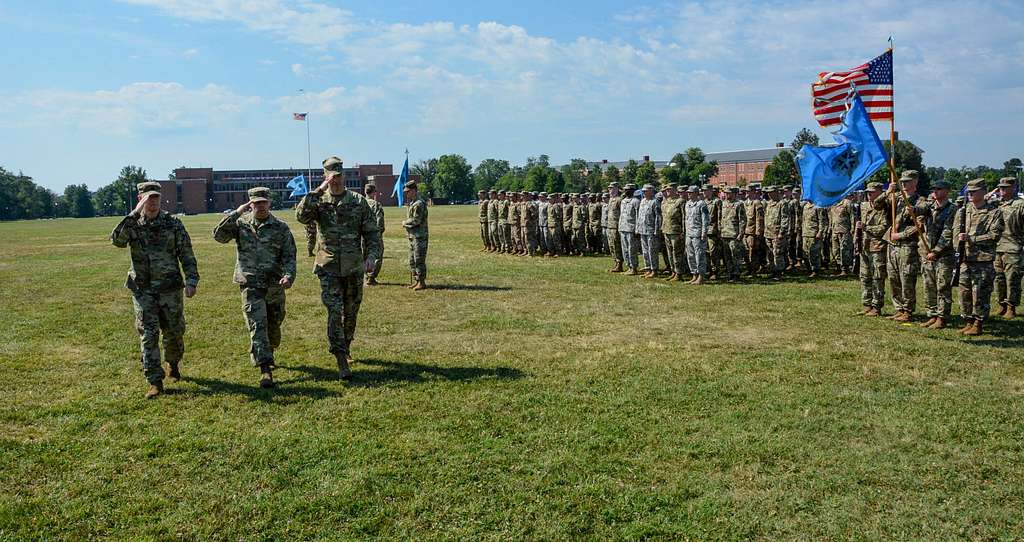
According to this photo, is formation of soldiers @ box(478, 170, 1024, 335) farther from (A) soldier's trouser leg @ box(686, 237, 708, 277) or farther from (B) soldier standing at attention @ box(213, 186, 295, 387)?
(B) soldier standing at attention @ box(213, 186, 295, 387)

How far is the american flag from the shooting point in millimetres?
9906

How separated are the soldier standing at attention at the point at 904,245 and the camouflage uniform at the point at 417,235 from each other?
827 cm

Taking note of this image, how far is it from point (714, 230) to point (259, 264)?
1111 centimetres

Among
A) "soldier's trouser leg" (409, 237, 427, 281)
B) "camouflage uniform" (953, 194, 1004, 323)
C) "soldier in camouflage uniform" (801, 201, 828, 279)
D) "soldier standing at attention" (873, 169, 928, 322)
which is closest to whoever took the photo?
"camouflage uniform" (953, 194, 1004, 323)

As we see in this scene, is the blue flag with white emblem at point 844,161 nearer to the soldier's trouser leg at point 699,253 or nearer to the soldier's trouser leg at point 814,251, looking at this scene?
the soldier's trouser leg at point 699,253

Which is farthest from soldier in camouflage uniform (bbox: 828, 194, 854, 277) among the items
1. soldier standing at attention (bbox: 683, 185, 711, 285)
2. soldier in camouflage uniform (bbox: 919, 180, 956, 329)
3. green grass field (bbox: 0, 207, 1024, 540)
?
soldier in camouflage uniform (bbox: 919, 180, 956, 329)

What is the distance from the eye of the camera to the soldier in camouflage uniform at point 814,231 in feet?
52.6

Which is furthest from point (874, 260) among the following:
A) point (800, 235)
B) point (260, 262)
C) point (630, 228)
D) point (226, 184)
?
point (226, 184)

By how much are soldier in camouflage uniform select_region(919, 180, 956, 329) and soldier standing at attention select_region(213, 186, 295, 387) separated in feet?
27.8

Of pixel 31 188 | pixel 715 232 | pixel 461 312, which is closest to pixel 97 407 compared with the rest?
pixel 461 312

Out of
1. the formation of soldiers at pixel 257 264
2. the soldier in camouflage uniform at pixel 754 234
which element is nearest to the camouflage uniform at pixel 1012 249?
the soldier in camouflage uniform at pixel 754 234

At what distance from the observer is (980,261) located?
9.40 m

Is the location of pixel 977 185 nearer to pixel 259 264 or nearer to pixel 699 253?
pixel 699 253

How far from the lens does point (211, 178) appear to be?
127938 mm
